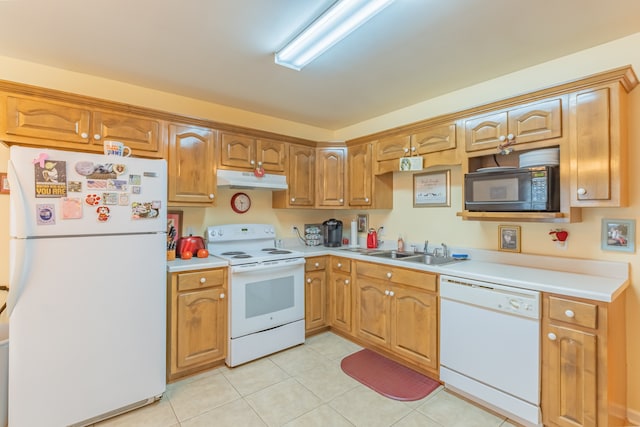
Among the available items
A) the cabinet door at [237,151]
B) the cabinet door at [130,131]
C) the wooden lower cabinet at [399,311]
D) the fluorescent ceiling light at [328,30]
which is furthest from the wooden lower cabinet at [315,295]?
the fluorescent ceiling light at [328,30]

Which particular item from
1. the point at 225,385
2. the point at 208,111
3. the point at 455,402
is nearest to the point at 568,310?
the point at 455,402

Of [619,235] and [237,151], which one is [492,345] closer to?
[619,235]

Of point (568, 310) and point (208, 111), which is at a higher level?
point (208, 111)

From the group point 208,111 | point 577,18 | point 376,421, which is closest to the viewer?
point 577,18

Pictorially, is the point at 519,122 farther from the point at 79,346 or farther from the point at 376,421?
the point at 79,346

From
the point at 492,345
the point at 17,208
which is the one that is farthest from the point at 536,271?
the point at 17,208

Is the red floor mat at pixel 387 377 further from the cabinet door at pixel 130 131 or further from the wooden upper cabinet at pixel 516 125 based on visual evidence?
the cabinet door at pixel 130 131

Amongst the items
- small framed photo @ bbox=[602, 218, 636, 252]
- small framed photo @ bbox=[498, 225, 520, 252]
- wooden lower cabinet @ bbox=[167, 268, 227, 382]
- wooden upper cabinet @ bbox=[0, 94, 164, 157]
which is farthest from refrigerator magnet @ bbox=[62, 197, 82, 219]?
small framed photo @ bbox=[602, 218, 636, 252]

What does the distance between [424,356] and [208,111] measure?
3053 millimetres

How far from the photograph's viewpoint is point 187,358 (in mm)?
2375

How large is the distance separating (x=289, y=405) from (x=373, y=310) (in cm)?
108

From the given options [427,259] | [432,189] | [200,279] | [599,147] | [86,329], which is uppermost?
[599,147]

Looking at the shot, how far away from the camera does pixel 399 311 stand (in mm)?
2527

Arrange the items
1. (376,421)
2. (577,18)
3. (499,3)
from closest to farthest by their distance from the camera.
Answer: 1. (499,3)
2. (577,18)
3. (376,421)
